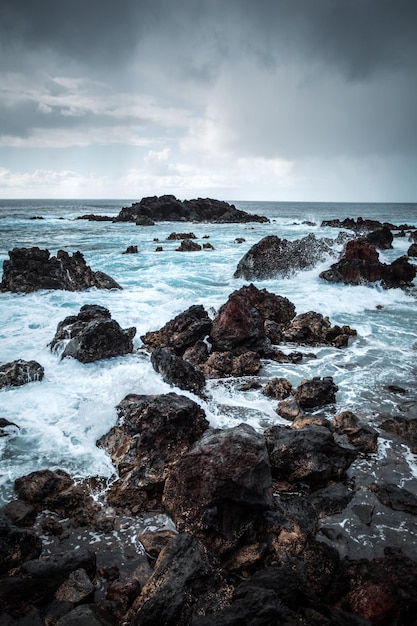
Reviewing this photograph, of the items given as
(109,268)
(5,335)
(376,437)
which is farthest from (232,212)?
(376,437)

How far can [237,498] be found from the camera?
14.1ft

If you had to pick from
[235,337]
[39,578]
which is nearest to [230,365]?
[235,337]

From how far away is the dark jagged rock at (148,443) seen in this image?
5.21 m

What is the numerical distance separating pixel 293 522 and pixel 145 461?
2.27 metres

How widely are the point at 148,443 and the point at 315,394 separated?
3.52 metres

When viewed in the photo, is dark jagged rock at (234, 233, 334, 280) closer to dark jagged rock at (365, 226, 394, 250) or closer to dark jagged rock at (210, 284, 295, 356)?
dark jagged rock at (210, 284, 295, 356)

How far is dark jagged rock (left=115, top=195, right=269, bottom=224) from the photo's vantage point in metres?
67.1

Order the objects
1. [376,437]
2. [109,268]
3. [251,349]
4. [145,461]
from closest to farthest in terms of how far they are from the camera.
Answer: [145,461], [376,437], [251,349], [109,268]

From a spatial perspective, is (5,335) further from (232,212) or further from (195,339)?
(232,212)

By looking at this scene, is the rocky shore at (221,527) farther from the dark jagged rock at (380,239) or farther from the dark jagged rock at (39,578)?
the dark jagged rock at (380,239)

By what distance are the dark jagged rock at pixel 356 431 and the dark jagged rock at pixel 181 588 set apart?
3.36 meters

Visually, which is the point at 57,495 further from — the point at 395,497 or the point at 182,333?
the point at 182,333

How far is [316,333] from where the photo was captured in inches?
459

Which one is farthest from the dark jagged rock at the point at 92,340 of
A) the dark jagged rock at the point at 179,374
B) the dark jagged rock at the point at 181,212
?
the dark jagged rock at the point at 181,212
